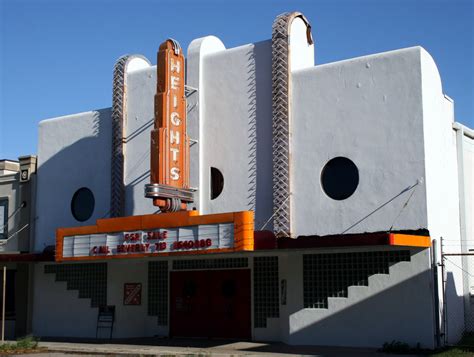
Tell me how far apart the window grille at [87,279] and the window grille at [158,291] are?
6.12ft

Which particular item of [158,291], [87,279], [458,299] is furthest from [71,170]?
[458,299]

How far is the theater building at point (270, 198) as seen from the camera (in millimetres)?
19516

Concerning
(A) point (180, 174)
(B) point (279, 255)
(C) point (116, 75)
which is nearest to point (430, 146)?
(B) point (279, 255)

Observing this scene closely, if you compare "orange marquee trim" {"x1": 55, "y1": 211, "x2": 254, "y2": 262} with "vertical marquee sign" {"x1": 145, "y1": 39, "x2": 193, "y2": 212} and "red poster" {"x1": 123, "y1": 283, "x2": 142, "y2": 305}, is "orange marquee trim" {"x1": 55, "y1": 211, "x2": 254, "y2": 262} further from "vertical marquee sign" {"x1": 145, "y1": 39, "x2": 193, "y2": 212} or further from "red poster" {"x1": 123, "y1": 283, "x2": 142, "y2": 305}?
"red poster" {"x1": 123, "y1": 283, "x2": 142, "y2": 305}

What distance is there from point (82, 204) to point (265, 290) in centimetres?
838

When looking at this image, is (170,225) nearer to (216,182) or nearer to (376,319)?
(216,182)

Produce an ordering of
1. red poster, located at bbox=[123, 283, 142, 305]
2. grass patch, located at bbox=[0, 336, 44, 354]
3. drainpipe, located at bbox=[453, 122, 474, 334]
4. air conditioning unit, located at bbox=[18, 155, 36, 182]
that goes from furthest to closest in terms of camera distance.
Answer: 1. air conditioning unit, located at bbox=[18, 155, 36, 182]
2. red poster, located at bbox=[123, 283, 142, 305]
3. drainpipe, located at bbox=[453, 122, 474, 334]
4. grass patch, located at bbox=[0, 336, 44, 354]

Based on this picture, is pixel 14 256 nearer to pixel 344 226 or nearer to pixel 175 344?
pixel 175 344

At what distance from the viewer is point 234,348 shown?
2105 cm

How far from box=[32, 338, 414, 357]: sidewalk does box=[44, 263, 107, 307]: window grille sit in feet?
6.59

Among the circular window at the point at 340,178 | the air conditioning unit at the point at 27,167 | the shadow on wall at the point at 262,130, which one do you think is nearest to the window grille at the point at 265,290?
the shadow on wall at the point at 262,130

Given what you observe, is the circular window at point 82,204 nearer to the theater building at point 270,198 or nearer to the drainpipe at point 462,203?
the theater building at point 270,198

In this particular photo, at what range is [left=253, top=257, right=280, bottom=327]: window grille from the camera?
72.7ft

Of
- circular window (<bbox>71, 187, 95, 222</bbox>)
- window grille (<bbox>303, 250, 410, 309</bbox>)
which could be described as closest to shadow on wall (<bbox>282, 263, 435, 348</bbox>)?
window grille (<bbox>303, 250, 410, 309</bbox>)
